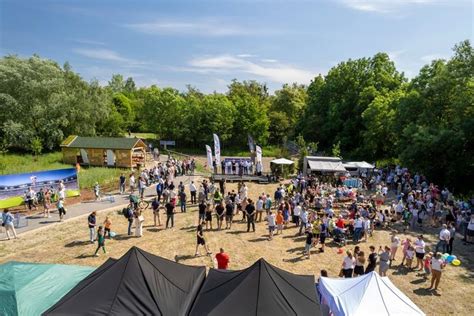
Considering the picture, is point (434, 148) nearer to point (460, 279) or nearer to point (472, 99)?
point (472, 99)

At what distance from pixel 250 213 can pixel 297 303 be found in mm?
8752

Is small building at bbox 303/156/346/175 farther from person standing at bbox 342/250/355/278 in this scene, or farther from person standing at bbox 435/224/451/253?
person standing at bbox 342/250/355/278

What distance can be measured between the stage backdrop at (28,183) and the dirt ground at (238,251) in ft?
13.7

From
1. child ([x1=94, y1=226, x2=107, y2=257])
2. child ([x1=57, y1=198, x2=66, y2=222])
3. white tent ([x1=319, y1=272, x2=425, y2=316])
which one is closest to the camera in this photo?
white tent ([x1=319, y1=272, x2=425, y2=316])

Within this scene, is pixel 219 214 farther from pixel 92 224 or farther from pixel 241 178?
pixel 241 178

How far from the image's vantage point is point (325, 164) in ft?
86.9

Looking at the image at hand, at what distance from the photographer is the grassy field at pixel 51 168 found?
86.4ft

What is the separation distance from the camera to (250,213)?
635 inches

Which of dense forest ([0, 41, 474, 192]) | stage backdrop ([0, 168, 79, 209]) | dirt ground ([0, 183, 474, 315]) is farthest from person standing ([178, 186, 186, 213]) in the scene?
dense forest ([0, 41, 474, 192])

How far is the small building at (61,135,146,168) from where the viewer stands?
31922mm

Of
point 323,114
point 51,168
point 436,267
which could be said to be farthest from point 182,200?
point 323,114

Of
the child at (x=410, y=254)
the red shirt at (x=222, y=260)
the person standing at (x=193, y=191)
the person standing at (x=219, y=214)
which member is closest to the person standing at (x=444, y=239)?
the child at (x=410, y=254)

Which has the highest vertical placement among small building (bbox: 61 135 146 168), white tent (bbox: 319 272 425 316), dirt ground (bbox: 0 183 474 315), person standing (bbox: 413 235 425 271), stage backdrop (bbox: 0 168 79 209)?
small building (bbox: 61 135 146 168)

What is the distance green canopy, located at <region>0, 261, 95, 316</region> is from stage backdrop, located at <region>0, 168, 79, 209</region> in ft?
38.1
